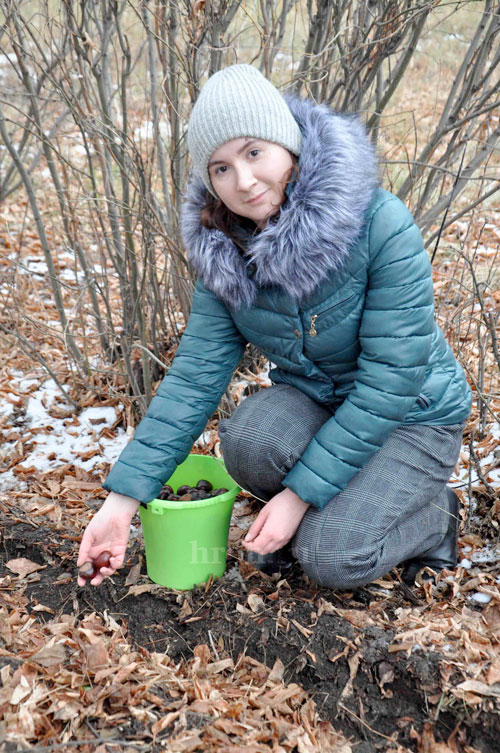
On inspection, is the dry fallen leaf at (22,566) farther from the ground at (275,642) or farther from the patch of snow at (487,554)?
the patch of snow at (487,554)

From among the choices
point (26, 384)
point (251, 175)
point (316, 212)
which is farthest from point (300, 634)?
point (26, 384)

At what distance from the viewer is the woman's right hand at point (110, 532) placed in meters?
1.91

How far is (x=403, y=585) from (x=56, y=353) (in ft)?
7.56

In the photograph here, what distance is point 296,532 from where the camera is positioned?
6.74ft

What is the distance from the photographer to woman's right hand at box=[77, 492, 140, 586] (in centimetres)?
191

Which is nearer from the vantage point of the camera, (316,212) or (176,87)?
(316,212)

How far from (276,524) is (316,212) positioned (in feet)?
2.90

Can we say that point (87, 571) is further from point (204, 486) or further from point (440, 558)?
point (440, 558)

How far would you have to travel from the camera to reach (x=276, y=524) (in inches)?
73.9

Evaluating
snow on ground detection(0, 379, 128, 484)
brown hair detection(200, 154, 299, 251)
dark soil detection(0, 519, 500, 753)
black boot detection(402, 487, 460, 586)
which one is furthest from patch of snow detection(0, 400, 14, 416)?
black boot detection(402, 487, 460, 586)

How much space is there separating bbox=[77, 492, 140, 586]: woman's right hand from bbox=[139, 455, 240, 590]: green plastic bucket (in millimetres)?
88

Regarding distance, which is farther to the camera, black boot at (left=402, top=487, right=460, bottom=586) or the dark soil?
black boot at (left=402, top=487, right=460, bottom=586)

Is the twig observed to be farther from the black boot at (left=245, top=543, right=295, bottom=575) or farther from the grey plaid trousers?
the black boot at (left=245, top=543, right=295, bottom=575)

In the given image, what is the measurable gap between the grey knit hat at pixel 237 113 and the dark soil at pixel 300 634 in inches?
53.2
